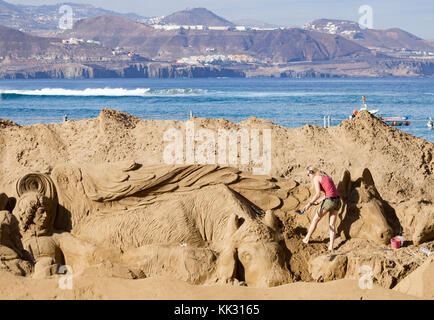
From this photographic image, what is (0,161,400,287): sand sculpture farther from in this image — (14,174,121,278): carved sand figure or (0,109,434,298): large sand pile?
(0,109,434,298): large sand pile

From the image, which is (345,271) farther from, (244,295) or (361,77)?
(361,77)

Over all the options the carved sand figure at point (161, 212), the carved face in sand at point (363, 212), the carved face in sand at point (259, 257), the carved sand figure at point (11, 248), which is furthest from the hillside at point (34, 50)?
the carved face in sand at point (259, 257)

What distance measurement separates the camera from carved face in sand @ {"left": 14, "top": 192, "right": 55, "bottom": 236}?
21.3ft

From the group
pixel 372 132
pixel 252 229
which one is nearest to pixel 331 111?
pixel 372 132

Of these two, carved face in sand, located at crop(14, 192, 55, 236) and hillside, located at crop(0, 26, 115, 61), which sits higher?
hillside, located at crop(0, 26, 115, 61)

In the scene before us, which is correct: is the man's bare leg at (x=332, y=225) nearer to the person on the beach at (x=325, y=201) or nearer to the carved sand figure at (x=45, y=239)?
the person on the beach at (x=325, y=201)

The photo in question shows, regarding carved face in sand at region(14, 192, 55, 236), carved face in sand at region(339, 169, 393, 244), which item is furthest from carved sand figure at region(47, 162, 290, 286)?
carved face in sand at region(339, 169, 393, 244)

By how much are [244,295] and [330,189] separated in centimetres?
224

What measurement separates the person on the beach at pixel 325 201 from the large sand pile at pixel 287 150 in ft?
0.89

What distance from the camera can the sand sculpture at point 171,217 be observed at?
6141 mm

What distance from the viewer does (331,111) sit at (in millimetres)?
35031

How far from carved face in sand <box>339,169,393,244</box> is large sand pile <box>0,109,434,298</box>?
18 cm

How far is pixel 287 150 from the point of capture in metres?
8.23

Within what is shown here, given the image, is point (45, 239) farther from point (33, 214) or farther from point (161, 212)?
point (161, 212)
